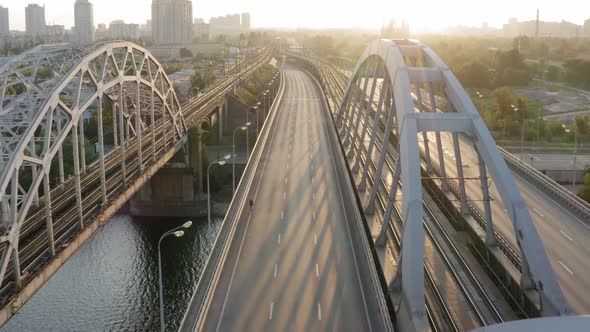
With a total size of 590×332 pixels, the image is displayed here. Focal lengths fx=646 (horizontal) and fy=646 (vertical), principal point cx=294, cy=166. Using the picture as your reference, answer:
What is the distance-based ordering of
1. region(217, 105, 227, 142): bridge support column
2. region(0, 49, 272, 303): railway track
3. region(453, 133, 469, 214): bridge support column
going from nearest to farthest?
region(0, 49, 272, 303): railway track → region(453, 133, 469, 214): bridge support column → region(217, 105, 227, 142): bridge support column

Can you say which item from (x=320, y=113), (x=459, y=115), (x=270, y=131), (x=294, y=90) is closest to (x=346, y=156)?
(x=270, y=131)

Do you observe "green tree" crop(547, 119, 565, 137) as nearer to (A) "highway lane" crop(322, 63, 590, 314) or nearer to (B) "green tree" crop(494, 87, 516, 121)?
(B) "green tree" crop(494, 87, 516, 121)

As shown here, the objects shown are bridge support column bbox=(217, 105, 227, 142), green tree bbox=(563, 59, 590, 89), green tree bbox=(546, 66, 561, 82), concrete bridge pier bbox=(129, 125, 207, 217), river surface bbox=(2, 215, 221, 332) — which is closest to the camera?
river surface bbox=(2, 215, 221, 332)

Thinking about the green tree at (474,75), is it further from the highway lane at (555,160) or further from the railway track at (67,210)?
the railway track at (67,210)

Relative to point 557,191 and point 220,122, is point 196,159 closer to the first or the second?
point 220,122

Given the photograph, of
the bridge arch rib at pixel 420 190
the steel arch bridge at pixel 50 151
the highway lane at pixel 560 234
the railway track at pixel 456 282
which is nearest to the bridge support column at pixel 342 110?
the highway lane at pixel 560 234

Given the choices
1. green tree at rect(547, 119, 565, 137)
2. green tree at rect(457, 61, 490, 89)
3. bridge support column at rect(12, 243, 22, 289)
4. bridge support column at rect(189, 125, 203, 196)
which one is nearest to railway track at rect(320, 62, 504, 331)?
bridge support column at rect(12, 243, 22, 289)

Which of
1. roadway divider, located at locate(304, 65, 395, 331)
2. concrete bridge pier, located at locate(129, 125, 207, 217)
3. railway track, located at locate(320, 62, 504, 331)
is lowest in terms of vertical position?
concrete bridge pier, located at locate(129, 125, 207, 217)
